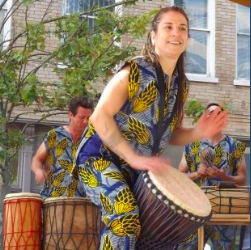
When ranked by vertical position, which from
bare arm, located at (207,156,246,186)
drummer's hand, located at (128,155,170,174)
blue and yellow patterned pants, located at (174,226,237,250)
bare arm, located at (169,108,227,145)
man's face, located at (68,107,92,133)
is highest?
bare arm, located at (169,108,227,145)

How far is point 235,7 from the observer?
1727 cm

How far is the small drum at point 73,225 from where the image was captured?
6.45m

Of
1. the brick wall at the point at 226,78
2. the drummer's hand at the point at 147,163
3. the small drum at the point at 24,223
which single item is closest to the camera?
the drummer's hand at the point at 147,163

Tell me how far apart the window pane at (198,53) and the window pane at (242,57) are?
65 cm

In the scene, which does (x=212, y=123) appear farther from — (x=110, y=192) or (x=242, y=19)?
(x=242, y=19)

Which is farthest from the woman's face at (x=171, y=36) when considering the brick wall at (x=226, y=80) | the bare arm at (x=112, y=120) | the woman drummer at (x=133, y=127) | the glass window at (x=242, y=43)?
the glass window at (x=242, y=43)

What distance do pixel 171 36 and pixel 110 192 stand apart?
1.01 meters

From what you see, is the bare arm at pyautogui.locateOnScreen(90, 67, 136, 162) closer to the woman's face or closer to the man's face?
the woman's face

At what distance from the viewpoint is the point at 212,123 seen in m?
5.43

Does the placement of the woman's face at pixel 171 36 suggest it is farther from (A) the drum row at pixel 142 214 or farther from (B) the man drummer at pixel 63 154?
(B) the man drummer at pixel 63 154

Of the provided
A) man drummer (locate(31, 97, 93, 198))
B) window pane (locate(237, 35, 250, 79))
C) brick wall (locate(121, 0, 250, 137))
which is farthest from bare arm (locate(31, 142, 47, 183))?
window pane (locate(237, 35, 250, 79))

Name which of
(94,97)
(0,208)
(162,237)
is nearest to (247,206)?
(162,237)

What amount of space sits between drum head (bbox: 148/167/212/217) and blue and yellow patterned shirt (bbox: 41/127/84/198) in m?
2.92

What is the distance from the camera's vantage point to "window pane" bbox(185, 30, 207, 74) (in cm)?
1703
